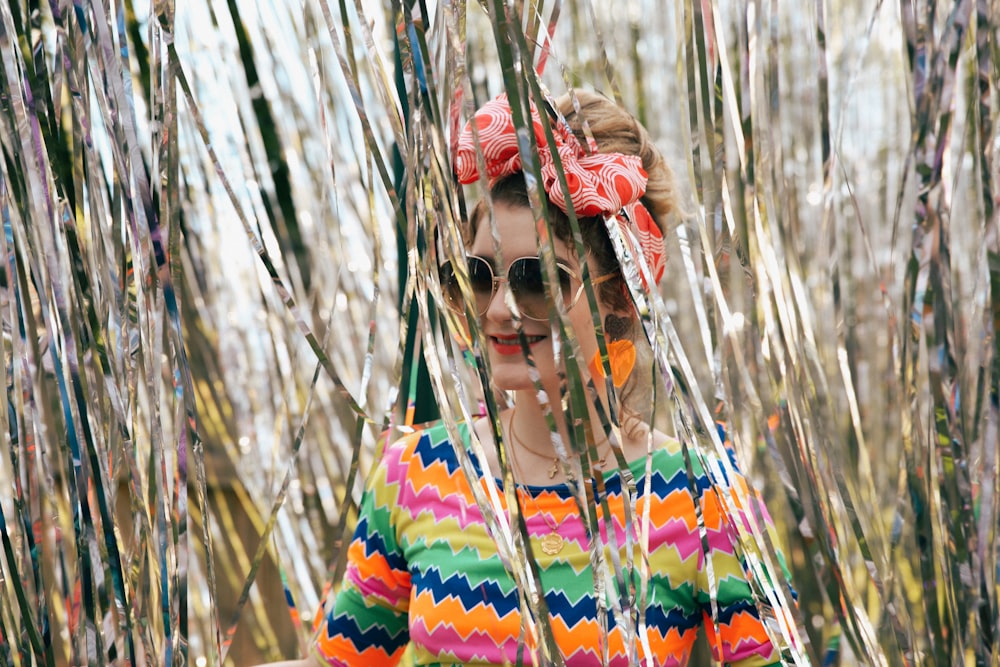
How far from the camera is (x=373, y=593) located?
2.57 ft

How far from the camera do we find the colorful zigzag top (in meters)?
0.67

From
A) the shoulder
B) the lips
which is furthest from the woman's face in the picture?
the shoulder

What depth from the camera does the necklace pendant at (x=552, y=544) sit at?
0.71 metres

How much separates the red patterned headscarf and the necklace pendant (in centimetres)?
19

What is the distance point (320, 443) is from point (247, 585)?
3.12ft

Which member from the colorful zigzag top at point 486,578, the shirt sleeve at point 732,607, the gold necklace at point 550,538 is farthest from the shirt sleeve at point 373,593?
the shirt sleeve at point 732,607

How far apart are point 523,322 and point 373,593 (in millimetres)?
260

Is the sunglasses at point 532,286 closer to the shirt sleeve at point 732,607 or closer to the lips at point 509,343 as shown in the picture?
the lips at point 509,343

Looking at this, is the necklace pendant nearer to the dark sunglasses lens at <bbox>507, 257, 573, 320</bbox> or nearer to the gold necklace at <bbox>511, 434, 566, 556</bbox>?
the gold necklace at <bbox>511, 434, 566, 556</bbox>

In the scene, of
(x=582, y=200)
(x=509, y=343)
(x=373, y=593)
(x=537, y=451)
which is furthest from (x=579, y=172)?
(x=373, y=593)

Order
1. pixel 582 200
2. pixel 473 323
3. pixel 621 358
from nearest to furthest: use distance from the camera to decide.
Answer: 1. pixel 473 323
2. pixel 582 200
3. pixel 621 358

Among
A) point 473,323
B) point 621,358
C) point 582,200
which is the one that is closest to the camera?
point 473,323

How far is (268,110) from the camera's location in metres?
1.25

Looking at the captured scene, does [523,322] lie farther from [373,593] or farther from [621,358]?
[373,593]
